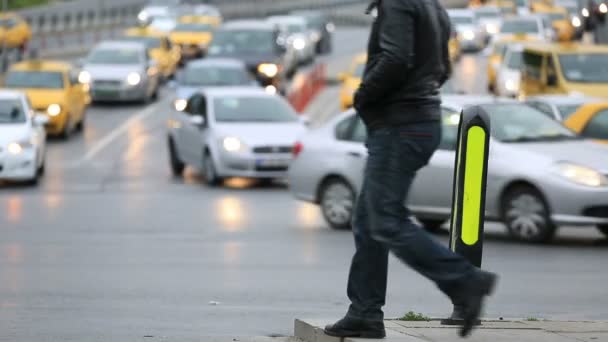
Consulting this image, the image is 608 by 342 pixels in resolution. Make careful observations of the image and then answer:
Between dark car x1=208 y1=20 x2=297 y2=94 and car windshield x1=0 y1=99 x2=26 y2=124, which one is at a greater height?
dark car x1=208 y1=20 x2=297 y2=94

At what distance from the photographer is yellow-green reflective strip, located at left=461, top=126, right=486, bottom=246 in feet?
26.4

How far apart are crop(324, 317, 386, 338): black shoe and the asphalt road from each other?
1.81 metres

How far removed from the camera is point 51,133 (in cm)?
3412

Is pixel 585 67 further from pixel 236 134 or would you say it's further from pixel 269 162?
pixel 236 134

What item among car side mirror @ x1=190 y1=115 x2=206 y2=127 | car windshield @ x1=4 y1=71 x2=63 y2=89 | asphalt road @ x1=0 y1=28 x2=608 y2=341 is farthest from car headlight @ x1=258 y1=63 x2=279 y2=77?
asphalt road @ x1=0 y1=28 x2=608 y2=341

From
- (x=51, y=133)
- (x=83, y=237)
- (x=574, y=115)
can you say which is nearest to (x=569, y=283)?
(x=83, y=237)

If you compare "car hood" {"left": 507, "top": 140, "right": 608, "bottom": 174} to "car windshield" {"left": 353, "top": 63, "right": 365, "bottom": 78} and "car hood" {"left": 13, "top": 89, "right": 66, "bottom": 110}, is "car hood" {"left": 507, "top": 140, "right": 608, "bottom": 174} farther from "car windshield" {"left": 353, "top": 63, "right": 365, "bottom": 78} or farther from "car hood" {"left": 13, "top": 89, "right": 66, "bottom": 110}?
"car windshield" {"left": 353, "top": 63, "right": 365, "bottom": 78}

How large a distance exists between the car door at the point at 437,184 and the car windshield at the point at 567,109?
3641 mm

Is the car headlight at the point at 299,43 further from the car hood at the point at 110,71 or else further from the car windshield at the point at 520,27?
the car hood at the point at 110,71

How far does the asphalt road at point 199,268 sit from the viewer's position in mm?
10258

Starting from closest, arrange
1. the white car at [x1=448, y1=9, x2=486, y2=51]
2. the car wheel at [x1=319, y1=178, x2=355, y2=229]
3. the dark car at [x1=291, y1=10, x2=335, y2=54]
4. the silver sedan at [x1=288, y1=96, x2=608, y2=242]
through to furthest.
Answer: the silver sedan at [x1=288, y1=96, x2=608, y2=242], the car wheel at [x1=319, y1=178, x2=355, y2=229], the dark car at [x1=291, y1=10, x2=335, y2=54], the white car at [x1=448, y1=9, x2=486, y2=51]

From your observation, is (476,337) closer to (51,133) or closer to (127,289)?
(127,289)

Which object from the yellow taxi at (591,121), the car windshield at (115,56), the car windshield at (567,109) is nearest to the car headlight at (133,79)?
the car windshield at (115,56)

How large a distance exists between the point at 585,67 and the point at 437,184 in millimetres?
11186
